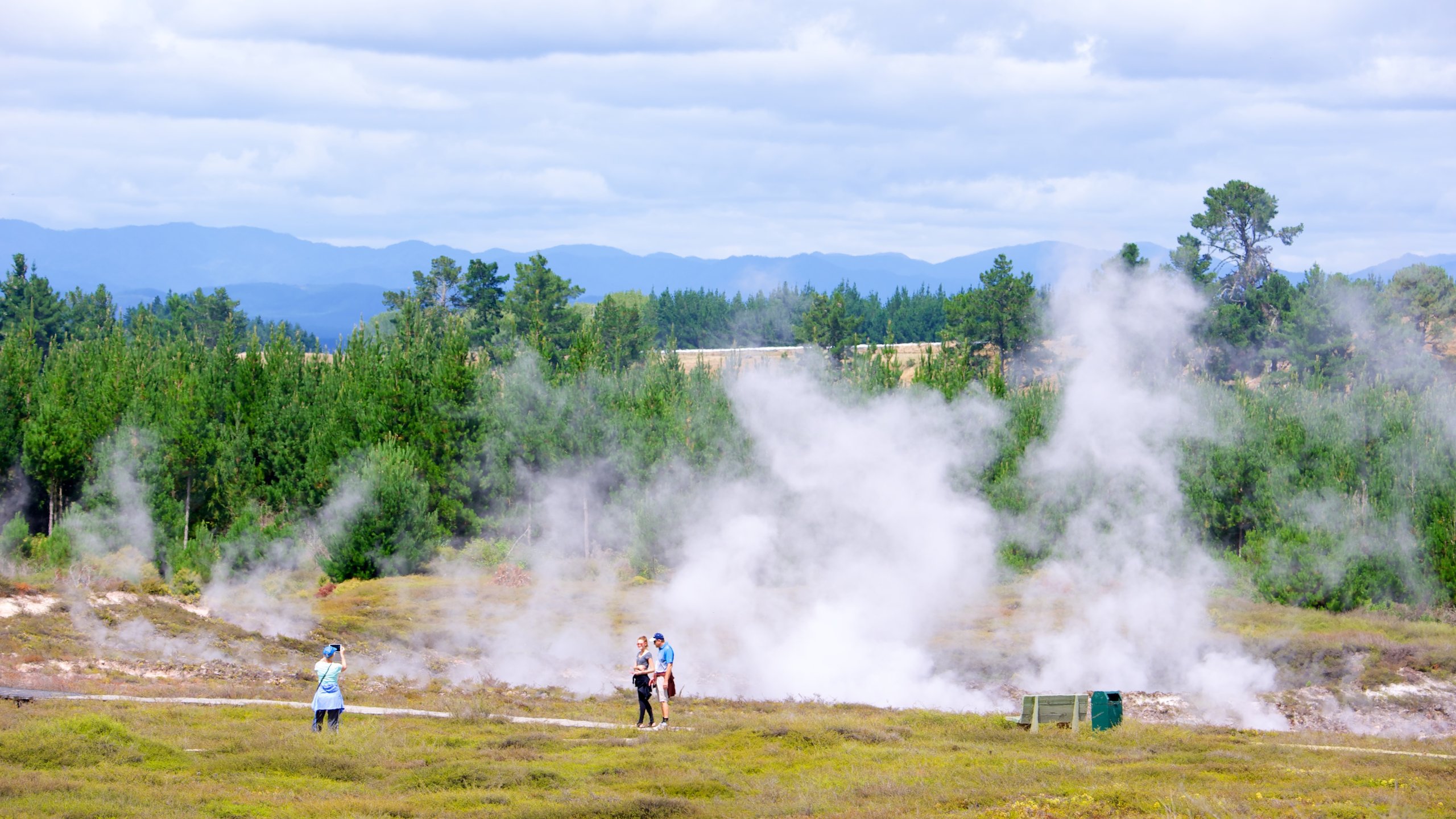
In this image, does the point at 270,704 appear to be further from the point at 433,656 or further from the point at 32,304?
the point at 32,304

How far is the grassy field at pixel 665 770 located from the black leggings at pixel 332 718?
247 millimetres

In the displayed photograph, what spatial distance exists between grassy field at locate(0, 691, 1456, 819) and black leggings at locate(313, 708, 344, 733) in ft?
0.81

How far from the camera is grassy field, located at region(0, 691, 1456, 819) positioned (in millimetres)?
15734

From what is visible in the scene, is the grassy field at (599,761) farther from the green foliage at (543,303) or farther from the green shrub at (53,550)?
the green foliage at (543,303)

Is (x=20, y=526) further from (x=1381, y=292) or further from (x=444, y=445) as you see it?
(x=1381, y=292)

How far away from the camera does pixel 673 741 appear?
21.0 m

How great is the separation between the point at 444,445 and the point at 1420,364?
4910cm

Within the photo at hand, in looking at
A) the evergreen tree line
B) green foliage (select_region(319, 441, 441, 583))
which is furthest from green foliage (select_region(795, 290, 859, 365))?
green foliage (select_region(319, 441, 441, 583))

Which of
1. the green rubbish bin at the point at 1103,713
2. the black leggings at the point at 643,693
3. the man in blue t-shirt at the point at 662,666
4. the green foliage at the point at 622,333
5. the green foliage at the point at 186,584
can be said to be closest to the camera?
the black leggings at the point at 643,693

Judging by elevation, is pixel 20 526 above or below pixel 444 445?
below

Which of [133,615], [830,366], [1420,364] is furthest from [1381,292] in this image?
[133,615]

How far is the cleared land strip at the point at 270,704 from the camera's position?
75.1 ft

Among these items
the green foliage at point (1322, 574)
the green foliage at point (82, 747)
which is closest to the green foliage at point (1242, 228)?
the green foliage at point (1322, 574)

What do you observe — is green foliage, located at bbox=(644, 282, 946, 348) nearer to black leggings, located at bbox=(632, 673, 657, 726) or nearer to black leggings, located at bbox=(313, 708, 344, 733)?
black leggings, located at bbox=(632, 673, 657, 726)
